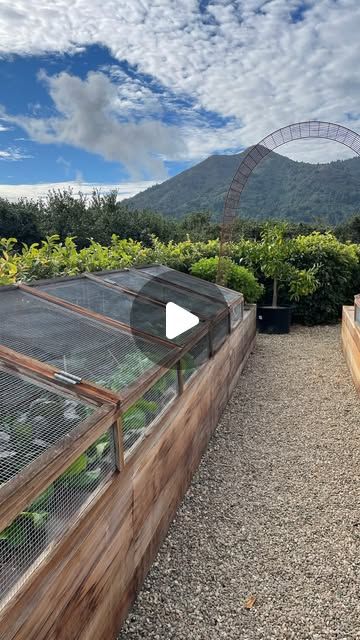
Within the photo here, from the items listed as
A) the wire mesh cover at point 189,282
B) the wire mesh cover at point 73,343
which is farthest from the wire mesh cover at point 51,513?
the wire mesh cover at point 189,282

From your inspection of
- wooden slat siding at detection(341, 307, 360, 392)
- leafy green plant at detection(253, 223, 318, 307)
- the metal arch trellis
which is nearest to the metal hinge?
wooden slat siding at detection(341, 307, 360, 392)

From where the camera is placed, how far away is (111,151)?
17.6 meters

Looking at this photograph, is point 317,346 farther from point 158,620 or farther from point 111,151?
point 111,151

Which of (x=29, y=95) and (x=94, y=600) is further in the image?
(x=29, y=95)

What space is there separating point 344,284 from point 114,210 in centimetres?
1722

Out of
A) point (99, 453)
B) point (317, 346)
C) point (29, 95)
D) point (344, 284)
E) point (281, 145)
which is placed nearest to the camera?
point (99, 453)

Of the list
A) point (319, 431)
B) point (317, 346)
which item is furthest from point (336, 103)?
point (319, 431)

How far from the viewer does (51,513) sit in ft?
4.62

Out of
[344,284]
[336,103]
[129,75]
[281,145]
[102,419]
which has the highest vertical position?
[129,75]

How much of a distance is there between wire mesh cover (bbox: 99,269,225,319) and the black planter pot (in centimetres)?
320

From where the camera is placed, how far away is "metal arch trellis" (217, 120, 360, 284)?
25.1 feet

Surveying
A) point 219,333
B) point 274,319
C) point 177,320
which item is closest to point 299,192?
point 274,319

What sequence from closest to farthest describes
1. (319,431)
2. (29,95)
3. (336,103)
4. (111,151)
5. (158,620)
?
(158,620)
(319,431)
(336,103)
(29,95)
(111,151)

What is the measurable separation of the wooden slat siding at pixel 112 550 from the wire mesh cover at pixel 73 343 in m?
0.35
